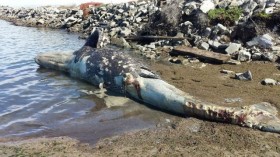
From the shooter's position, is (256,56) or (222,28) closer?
(256,56)

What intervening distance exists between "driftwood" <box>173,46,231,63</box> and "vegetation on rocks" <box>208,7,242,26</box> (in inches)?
102

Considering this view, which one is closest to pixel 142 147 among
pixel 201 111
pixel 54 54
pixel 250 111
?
pixel 201 111

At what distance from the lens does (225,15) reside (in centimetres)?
1509

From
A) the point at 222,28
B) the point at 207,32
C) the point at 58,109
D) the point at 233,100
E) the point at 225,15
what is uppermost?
the point at 225,15

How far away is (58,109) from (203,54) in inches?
231

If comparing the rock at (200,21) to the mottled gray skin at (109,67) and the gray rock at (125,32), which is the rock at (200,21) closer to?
the gray rock at (125,32)

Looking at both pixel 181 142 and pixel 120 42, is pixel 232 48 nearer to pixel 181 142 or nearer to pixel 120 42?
pixel 120 42

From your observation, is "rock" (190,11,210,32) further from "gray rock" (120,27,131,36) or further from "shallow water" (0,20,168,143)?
"shallow water" (0,20,168,143)

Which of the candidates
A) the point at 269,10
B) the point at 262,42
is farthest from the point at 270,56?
the point at 269,10

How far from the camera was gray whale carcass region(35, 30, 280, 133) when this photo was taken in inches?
275

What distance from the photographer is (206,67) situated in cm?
1166

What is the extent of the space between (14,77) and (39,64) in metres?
1.60

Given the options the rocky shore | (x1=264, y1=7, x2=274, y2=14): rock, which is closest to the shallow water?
the rocky shore

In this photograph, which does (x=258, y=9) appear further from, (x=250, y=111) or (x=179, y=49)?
(x=250, y=111)
